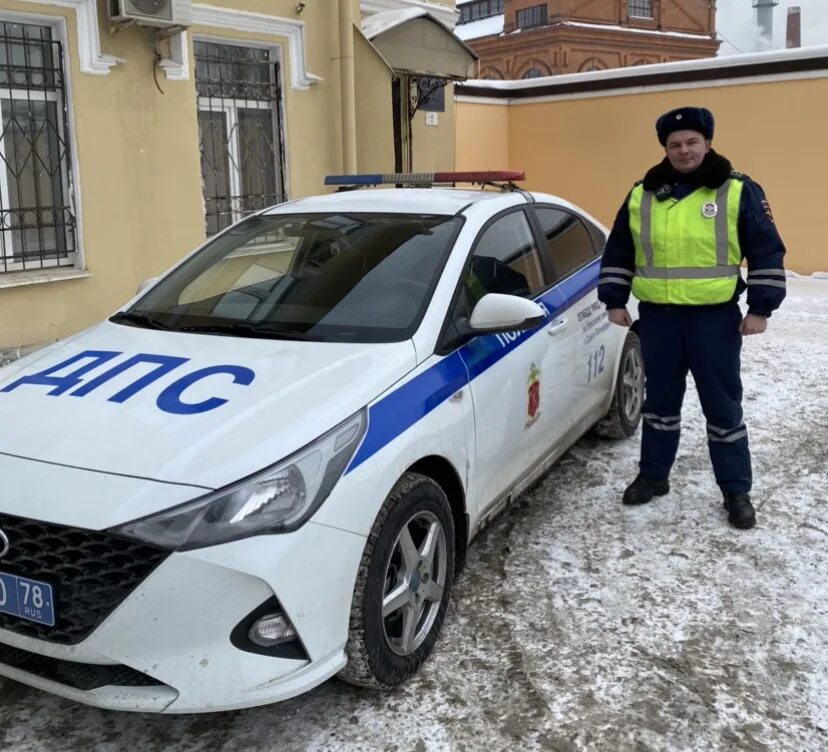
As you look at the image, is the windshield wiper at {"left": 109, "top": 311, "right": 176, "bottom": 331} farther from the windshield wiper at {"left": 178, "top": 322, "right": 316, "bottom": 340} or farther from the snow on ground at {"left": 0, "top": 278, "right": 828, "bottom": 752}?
the snow on ground at {"left": 0, "top": 278, "right": 828, "bottom": 752}

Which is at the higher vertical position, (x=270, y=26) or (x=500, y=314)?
(x=270, y=26)

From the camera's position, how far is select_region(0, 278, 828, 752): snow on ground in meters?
2.61

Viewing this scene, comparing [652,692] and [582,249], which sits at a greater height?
[582,249]

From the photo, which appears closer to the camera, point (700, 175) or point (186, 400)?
point (186, 400)

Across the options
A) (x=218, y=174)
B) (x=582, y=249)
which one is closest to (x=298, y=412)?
(x=582, y=249)

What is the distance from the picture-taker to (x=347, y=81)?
8953 mm

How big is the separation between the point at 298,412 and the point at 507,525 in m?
1.78

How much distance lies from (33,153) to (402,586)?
5.50m

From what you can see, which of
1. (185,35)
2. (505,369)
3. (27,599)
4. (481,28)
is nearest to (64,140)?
(185,35)

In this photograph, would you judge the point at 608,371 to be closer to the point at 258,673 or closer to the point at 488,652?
the point at 488,652

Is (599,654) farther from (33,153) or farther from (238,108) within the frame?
(238,108)

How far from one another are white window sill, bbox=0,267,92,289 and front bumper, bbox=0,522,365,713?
484 cm

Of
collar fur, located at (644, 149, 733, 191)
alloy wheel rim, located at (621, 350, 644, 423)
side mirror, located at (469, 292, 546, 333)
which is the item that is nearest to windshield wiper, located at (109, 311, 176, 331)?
side mirror, located at (469, 292, 546, 333)

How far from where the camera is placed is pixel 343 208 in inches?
156
